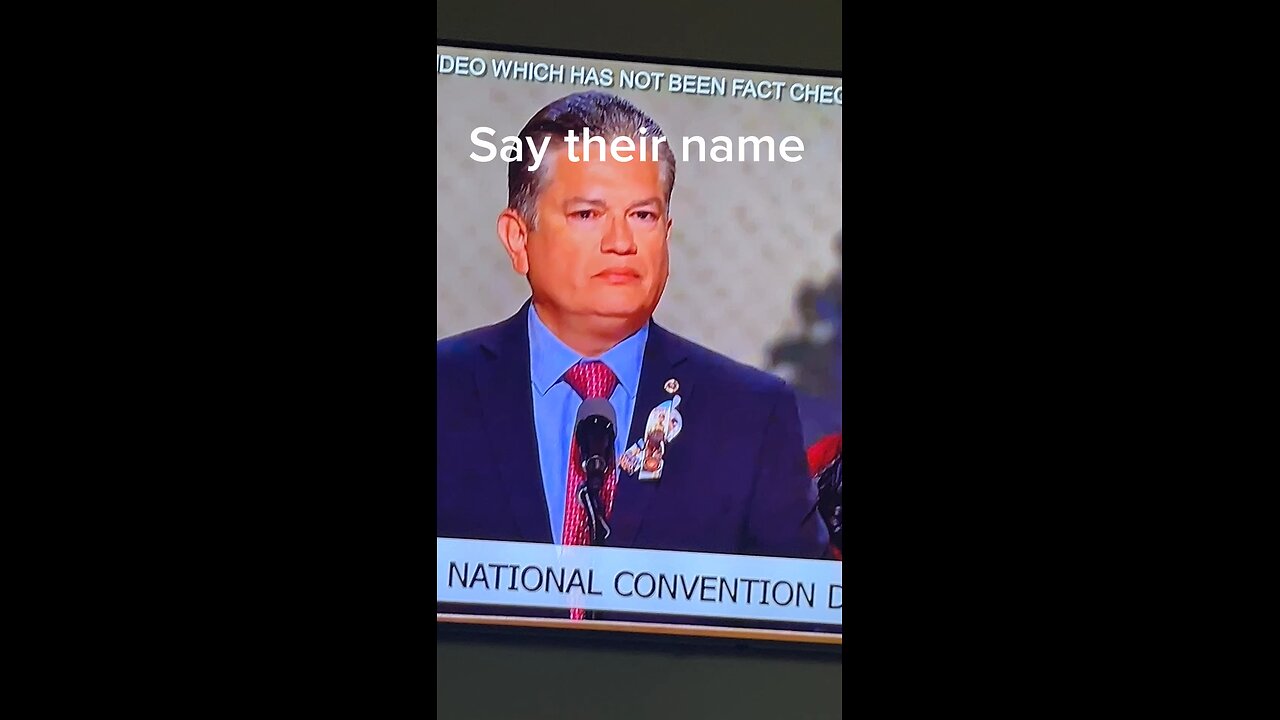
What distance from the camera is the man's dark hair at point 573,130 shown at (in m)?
3.25

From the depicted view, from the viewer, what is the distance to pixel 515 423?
323 cm

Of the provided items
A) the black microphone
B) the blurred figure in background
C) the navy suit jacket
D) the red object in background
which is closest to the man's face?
the navy suit jacket

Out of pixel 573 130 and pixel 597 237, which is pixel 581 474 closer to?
pixel 597 237

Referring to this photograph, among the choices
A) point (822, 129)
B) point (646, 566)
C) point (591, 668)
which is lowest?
point (591, 668)

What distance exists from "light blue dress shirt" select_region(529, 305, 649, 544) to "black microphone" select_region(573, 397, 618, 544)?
0.02m

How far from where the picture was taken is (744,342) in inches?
132

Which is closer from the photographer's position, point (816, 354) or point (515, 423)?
point (515, 423)

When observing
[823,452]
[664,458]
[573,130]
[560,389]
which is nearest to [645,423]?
[664,458]

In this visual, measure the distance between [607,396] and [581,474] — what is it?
19cm

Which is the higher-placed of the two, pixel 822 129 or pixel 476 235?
pixel 822 129

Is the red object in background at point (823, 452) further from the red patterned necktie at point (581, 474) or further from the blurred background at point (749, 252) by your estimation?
the red patterned necktie at point (581, 474)

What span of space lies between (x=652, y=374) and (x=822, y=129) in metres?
0.69

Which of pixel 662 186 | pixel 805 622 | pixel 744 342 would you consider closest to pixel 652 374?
pixel 744 342

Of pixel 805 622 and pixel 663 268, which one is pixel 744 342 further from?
pixel 805 622
